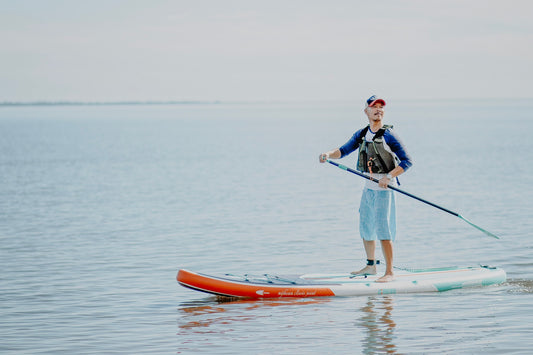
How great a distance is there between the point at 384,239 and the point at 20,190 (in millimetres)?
20361

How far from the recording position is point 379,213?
10305mm

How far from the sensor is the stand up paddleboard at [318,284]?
412 inches

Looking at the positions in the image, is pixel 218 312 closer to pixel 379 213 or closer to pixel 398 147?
pixel 379 213

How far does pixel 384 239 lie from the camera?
10.3 meters

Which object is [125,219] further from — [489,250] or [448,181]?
[448,181]

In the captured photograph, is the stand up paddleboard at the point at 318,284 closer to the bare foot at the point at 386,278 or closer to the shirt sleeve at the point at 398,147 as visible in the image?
the bare foot at the point at 386,278

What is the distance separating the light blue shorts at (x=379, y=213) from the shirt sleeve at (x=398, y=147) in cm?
47

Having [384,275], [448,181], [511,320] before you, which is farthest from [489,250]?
[448,181]

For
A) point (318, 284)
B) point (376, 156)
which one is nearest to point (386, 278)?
point (318, 284)

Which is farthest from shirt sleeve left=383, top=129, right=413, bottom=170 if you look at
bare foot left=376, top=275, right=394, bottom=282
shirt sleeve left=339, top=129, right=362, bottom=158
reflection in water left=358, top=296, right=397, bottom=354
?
reflection in water left=358, top=296, right=397, bottom=354

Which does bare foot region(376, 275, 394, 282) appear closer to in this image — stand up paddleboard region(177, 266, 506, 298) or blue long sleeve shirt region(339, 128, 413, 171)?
stand up paddleboard region(177, 266, 506, 298)

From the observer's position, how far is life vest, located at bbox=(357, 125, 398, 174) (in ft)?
32.9

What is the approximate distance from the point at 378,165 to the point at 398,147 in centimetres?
34

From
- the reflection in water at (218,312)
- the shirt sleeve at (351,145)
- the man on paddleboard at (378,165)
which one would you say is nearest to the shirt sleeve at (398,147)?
the man on paddleboard at (378,165)
